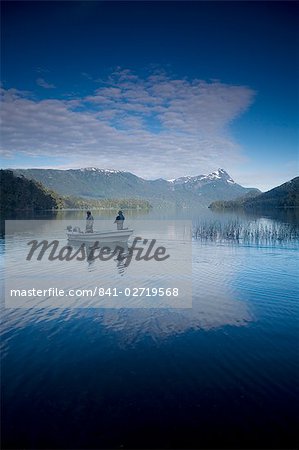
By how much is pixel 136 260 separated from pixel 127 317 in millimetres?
14457

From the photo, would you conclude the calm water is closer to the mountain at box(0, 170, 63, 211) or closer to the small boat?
the small boat

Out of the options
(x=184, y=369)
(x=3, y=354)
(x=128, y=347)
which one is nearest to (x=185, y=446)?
(x=184, y=369)

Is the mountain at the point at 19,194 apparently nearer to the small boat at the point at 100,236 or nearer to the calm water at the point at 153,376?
the small boat at the point at 100,236

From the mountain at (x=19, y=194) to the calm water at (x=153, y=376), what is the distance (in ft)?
413

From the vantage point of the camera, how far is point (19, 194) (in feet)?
454

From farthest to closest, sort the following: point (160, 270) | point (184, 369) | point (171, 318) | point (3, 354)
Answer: point (160, 270) < point (171, 318) < point (3, 354) < point (184, 369)

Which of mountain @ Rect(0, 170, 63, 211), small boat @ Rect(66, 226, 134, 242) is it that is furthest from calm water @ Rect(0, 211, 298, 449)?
mountain @ Rect(0, 170, 63, 211)

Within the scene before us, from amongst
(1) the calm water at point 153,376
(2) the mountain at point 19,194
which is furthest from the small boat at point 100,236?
(2) the mountain at point 19,194

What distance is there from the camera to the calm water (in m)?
7.54

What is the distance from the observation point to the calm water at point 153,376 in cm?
754

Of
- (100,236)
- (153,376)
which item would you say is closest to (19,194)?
(100,236)

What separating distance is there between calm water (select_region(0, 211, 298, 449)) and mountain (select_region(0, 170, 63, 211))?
413 feet

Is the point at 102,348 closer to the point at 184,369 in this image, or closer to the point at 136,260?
the point at 184,369

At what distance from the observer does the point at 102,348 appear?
11820 millimetres
